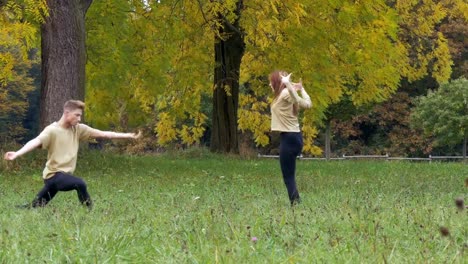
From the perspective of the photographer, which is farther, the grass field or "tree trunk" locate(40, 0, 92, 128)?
"tree trunk" locate(40, 0, 92, 128)

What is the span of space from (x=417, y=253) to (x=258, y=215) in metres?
2.59

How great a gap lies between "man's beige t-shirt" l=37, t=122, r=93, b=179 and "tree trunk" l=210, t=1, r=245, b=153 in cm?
1698

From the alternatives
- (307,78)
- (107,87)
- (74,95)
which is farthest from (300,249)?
(107,87)

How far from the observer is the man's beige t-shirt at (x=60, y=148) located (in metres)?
9.45

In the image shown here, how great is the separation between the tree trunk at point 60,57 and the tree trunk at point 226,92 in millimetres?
9015

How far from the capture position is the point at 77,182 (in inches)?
372

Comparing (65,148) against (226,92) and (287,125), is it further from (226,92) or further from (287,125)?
(226,92)

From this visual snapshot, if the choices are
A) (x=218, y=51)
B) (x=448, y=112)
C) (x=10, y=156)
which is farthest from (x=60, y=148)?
(x=448, y=112)

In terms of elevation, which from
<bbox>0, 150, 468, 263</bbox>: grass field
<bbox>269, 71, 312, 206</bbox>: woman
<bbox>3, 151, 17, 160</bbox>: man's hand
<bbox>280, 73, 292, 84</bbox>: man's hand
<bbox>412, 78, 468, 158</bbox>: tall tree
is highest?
<bbox>412, 78, 468, 158</bbox>: tall tree

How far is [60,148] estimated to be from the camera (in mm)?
9516

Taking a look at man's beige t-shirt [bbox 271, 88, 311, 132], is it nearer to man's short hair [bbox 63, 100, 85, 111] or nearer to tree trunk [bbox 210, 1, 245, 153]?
man's short hair [bbox 63, 100, 85, 111]

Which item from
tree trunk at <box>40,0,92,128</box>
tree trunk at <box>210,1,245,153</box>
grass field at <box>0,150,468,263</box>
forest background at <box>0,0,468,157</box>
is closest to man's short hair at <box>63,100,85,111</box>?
grass field at <box>0,150,468,263</box>

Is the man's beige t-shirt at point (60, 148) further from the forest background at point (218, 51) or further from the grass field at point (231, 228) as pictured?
the forest background at point (218, 51)

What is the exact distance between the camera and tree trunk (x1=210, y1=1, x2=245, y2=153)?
2689cm
